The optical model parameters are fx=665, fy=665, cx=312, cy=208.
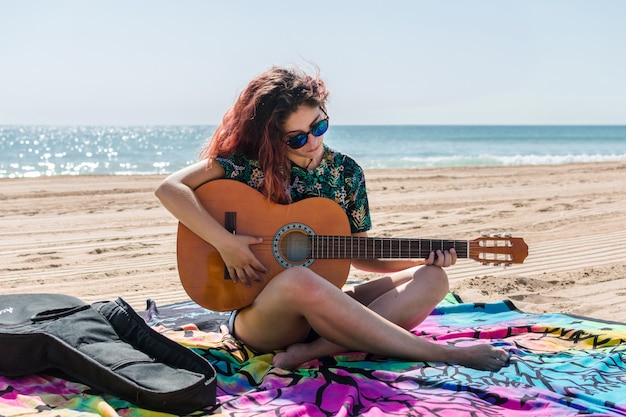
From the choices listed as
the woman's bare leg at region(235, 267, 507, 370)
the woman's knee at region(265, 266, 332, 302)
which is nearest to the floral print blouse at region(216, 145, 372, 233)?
the woman's bare leg at region(235, 267, 507, 370)

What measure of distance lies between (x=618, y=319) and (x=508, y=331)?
112 centimetres

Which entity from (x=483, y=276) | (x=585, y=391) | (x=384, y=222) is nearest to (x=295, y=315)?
(x=585, y=391)

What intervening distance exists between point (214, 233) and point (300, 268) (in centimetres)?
57

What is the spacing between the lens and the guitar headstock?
11.5 feet

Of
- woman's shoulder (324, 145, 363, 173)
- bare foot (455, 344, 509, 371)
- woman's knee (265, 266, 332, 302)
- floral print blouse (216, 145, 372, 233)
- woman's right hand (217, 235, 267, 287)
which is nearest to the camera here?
woman's knee (265, 266, 332, 302)

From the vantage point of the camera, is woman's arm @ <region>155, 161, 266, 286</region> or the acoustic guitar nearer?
woman's arm @ <region>155, 161, 266, 286</region>

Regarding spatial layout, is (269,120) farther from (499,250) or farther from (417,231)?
(417,231)

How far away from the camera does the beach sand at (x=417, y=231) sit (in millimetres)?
5367

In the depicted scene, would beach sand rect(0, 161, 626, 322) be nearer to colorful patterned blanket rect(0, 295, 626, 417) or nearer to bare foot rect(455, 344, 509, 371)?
colorful patterned blanket rect(0, 295, 626, 417)

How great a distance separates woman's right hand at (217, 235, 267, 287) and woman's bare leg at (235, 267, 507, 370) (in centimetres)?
17

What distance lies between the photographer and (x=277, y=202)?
3.55 m

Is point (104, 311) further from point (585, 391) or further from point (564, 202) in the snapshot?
point (564, 202)

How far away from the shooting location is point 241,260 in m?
3.34

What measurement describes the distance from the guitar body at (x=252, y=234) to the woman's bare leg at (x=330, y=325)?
18 cm
